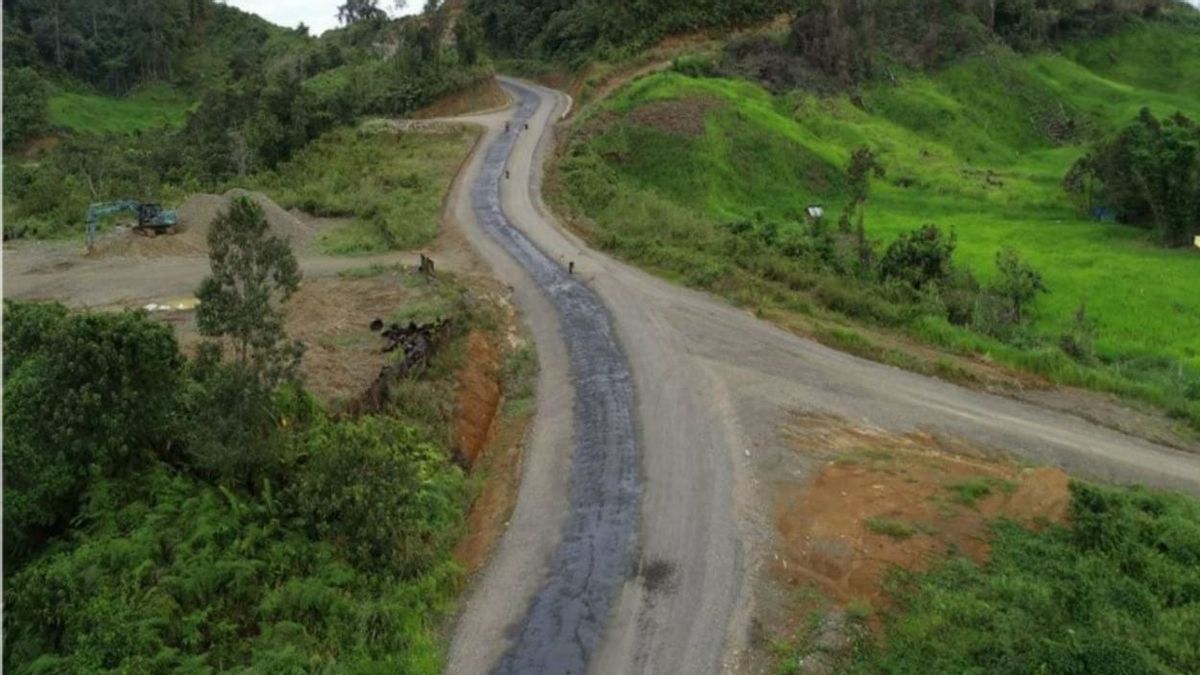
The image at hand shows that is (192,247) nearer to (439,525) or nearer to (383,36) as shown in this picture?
Answer: (439,525)

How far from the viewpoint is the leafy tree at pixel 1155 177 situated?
4203 cm

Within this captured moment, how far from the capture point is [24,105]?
76.9 metres

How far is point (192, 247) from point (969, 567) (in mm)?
32535

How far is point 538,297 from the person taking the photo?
3105 centimetres

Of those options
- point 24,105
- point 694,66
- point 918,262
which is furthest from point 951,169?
point 24,105

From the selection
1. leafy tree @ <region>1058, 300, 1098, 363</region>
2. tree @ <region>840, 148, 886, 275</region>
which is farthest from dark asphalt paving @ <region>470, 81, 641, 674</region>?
leafy tree @ <region>1058, 300, 1098, 363</region>

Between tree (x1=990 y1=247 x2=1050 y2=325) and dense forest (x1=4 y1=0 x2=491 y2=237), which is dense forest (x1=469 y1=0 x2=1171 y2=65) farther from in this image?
tree (x1=990 y1=247 x2=1050 y2=325)

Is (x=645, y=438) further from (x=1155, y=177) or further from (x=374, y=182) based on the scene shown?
(x=1155, y=177)

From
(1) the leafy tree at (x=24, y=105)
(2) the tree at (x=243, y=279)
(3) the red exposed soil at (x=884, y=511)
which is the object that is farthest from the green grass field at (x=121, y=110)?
(3) the red exposed soil at (x=884, y=511)

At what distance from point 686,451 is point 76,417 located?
1245 cm

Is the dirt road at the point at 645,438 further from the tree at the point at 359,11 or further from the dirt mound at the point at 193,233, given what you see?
the tree at the point at 359,11

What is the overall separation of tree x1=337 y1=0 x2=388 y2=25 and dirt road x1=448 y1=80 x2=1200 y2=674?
275 feet

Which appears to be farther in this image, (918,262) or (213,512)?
(918,262)

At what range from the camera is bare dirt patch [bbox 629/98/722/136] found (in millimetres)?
51594
